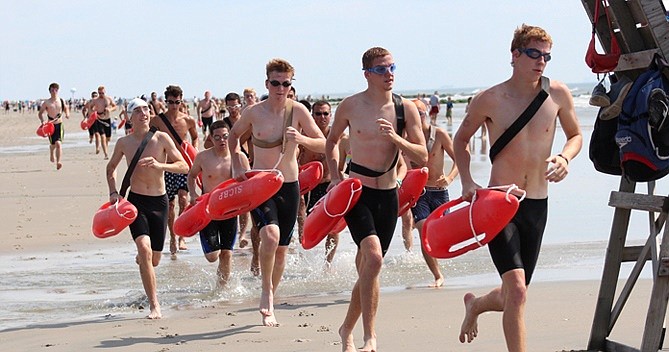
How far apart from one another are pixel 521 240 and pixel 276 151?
314cm

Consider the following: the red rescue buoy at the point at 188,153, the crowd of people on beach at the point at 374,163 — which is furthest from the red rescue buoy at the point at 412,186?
the red rescue buoy at the point at 188,153

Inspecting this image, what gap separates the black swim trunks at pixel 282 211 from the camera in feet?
28.3

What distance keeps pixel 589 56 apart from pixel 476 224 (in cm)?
126

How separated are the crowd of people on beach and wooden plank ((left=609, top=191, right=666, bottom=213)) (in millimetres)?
481

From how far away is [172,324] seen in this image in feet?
28.9

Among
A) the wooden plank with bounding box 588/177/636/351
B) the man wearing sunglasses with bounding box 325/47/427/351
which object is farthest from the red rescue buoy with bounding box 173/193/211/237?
the wooden plank with bounding box 588/177/636/351

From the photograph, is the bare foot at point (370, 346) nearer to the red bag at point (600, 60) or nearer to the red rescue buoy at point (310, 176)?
the red bag at point (600, 60)

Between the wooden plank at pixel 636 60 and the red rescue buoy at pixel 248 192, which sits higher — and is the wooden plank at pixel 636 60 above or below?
above

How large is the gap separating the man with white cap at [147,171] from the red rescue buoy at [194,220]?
0.92 feet

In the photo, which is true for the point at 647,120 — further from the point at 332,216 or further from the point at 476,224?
the point at 332,216

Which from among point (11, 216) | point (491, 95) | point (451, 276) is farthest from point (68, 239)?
point (491, 95)

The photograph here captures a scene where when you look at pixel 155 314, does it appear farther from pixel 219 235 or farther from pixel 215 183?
pixel 215 183

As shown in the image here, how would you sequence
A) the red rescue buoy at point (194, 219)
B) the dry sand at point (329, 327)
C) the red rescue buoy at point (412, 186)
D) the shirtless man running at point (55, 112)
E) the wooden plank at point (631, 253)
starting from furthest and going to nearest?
the shirtless man running at point (55, 112), the red rescue buoy at point (194, 219), the red rescue buoy at point (412, 186), the dry sand at point (329, 327), the wooden plank at point (631, 253)

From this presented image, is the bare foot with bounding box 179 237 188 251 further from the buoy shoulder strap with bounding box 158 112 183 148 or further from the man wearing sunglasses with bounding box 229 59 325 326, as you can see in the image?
the man wearing sunglasses with bounding box 229 59 325 326
